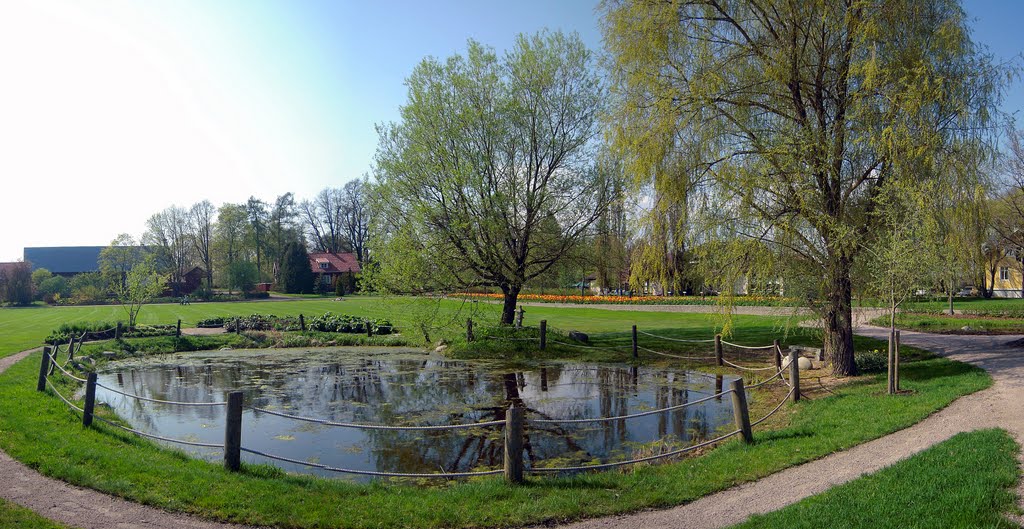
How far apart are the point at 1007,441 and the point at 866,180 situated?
7687mm

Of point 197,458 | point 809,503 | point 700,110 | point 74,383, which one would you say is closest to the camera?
point 809,503

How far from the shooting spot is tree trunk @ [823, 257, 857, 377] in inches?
544

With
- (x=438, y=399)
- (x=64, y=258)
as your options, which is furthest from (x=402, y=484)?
(x=64, y=258)

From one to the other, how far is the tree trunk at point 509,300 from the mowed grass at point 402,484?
14028 mm

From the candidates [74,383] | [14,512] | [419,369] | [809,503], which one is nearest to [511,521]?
[809,503]

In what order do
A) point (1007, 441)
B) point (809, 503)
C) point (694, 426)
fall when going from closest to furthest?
point (809, 503) → point (1007, 441) → point (694, 426)

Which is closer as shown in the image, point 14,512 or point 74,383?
→ point 14,512

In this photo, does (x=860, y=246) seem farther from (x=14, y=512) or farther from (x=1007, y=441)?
(x=14, y=512)

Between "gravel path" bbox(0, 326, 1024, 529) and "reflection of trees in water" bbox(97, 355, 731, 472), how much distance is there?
10.1 feet

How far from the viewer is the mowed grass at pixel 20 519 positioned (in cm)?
603

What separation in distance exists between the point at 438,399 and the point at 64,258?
8791 cm

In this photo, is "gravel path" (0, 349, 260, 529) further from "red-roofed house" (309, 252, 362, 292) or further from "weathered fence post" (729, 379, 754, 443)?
"red-roofed house" (309, 252, 362, 292)

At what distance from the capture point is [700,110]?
562 inches

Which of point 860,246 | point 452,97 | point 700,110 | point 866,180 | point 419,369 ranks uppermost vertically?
point 452,97
